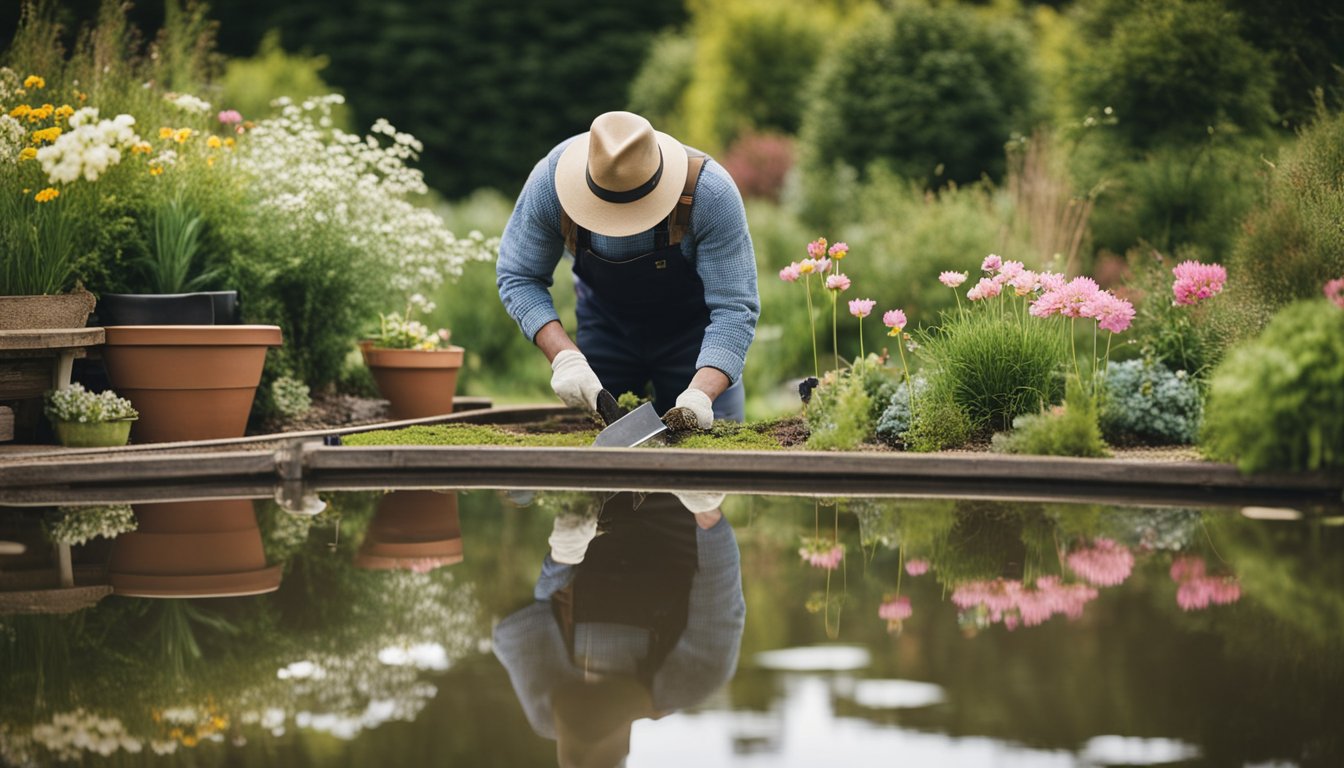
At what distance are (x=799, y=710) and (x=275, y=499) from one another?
2.30 metres

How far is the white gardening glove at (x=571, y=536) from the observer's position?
9.95 ft

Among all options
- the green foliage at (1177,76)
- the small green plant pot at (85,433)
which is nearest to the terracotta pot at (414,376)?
the small green plant pot at (85,433)

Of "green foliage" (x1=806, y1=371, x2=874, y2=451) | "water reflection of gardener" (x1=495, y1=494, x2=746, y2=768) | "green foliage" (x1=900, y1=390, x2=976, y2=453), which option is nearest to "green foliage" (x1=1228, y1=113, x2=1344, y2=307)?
"green foliage" (x1=900, y1=390, x2=976, y2=453)

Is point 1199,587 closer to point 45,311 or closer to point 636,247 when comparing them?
point 636,247

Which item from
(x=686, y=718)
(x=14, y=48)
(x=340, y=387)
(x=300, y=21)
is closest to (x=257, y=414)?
(x=340, y=387)

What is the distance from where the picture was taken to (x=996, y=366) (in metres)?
A: 4.23

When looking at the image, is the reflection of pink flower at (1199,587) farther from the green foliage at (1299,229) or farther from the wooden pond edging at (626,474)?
the green foliage at (1299,229)

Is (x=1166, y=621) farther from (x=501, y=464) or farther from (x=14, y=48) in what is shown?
(x=14, y=48)

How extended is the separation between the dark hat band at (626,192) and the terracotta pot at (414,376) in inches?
63.9

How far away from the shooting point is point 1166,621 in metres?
2.48

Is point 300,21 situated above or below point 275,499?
above

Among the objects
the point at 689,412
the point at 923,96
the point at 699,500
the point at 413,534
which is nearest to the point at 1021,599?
the point at 699,500

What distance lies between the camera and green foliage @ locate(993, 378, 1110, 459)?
3.86 meters

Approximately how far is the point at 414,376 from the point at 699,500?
2416mm
